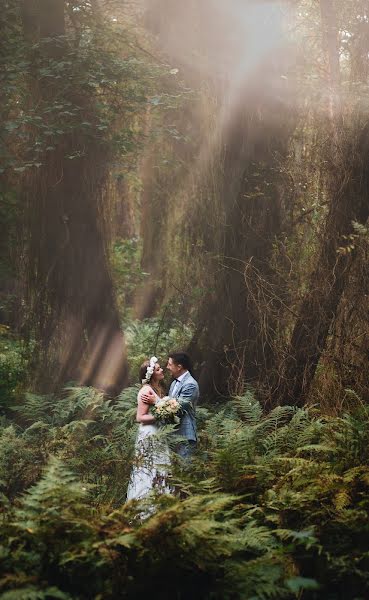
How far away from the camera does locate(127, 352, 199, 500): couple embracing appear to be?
7.42m

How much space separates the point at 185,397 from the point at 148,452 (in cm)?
124

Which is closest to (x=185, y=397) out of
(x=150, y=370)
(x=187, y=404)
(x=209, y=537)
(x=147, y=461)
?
(x=187, y=404)

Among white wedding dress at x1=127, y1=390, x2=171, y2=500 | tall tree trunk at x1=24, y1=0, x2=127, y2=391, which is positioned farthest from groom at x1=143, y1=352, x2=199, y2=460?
tall tree trunk at x1=24, y1=0, x2=127, y2=391

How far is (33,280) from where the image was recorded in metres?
12.5

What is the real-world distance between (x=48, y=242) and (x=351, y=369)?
5.25 m

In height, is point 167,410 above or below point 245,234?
below

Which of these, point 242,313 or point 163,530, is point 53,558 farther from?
point 242,313

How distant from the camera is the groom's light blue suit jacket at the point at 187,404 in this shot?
8.12 metres

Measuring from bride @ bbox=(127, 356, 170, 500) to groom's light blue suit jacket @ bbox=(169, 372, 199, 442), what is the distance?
0.27 m

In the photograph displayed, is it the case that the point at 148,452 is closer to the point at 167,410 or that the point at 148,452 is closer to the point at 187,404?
the point at 167,410

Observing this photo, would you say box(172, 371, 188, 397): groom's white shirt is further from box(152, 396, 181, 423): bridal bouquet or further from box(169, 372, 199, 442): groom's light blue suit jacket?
box(152, 396, 181, 423): bridal bouquet

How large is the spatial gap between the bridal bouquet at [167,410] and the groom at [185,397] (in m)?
0.16

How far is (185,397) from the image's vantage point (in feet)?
27.3

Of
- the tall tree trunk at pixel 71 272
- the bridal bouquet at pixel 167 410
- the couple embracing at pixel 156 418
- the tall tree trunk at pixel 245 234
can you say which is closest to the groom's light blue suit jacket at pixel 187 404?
the couple embracing at pixel 156 418
